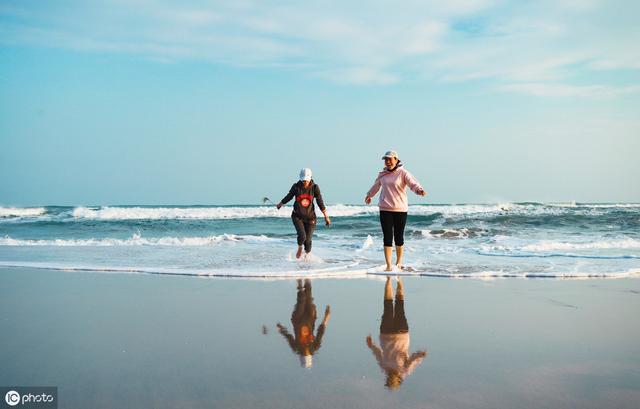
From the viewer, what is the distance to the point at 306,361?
371 cm

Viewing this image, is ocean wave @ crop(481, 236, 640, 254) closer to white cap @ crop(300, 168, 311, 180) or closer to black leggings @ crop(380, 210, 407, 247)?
black leggings @ crop(380, 210, 407, 247)

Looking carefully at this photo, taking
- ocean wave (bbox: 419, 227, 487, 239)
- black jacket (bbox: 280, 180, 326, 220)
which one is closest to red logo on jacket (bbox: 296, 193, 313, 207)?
black jacket (bbox: 280, 180, 326, 220)

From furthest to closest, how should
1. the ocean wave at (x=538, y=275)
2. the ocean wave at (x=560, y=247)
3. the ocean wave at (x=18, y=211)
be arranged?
the ocean wave at (x=18, y=211), the ocean wave at (x=560, y=247), the ocean wave at (x=538, y=275)

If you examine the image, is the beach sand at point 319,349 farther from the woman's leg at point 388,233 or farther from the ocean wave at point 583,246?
the ocean wave at point 583,246

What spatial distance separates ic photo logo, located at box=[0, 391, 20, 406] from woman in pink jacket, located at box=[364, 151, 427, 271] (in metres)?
6.52

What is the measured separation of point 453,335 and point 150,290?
401 cm

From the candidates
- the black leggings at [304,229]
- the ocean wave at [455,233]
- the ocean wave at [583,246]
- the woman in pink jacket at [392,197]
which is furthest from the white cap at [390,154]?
the ocean wave at [455,233]

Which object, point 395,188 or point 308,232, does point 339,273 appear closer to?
point 395,188

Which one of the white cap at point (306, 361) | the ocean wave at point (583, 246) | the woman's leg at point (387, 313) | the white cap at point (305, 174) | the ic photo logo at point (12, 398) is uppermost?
the white cap at point (305, 174)

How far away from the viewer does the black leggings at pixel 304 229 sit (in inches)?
428

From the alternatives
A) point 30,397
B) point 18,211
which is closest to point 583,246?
point 30,397

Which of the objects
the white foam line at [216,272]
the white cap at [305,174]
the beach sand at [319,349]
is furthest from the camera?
the white cap at [305,174]

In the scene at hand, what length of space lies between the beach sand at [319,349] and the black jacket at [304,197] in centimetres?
413

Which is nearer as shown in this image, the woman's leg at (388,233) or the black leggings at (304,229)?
the woman's leg at (388,233)
